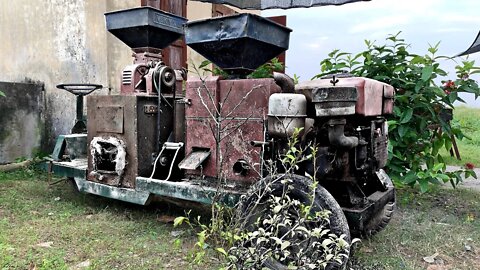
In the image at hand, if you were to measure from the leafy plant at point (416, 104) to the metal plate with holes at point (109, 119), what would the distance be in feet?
7.86

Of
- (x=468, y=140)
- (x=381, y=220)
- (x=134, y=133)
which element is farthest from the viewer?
(x=468, y=140)

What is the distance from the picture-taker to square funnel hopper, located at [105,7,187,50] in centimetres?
341

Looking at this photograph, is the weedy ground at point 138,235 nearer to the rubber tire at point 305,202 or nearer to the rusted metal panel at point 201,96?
the rubber tire at point 305,202

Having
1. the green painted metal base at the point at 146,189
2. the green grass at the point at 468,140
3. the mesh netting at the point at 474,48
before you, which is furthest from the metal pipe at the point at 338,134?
the green grass at the point at 468,140

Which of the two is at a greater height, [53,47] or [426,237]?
[53,47]

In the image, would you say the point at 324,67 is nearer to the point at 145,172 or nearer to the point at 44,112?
the point at 145,172

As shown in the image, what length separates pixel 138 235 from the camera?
301cm

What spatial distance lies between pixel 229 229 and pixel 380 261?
3.76 feet

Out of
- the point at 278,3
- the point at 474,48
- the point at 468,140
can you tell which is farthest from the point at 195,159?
the point at 468,140

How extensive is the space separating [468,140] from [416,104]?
4744 millimetres

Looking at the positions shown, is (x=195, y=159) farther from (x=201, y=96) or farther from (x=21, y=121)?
(x=21, y=121)

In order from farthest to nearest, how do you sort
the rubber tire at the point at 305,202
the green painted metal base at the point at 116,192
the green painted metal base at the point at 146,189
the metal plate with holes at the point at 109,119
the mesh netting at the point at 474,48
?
the mesh netting at the point at 474,48 < the metal plate with holes at the point at 109,119 < the green painted metal base at the point at 116,192 < the green painted metal base at the point at 146,189 < the rubber tire at the point at 305,202

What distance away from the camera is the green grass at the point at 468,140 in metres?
5.60

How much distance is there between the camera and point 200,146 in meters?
3.01
